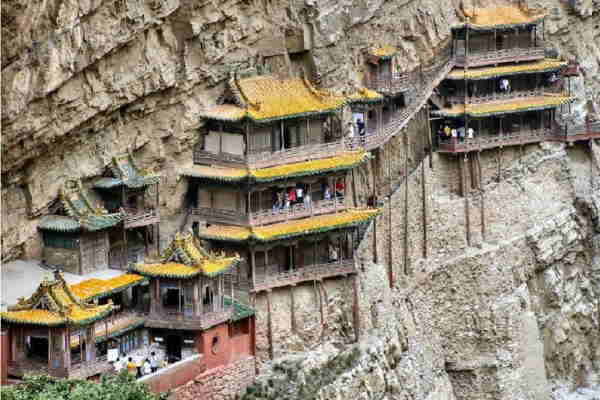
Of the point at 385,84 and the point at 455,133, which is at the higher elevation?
the point at 385,84

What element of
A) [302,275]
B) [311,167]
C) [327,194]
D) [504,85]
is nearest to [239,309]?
[302,275]

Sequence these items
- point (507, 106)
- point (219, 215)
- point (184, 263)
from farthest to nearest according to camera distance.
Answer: point (507, 106) < point (219, 215) < point (184, 263)

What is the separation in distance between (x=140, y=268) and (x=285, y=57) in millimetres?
13441

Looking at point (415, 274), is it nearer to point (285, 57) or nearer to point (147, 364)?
point (285, 57)

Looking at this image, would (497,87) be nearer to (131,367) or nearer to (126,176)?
(126,176)

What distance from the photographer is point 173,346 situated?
178 feet

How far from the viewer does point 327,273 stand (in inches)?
2331

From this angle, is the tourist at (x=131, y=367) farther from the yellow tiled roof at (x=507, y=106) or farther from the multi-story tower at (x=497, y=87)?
the yellow tiled roof at (x=507, y=106)

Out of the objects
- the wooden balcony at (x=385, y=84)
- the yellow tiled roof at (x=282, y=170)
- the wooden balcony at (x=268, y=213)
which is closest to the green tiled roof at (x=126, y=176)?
the yellow tiled roof at (x=282, y=170)

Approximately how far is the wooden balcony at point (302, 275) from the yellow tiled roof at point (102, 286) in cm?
527

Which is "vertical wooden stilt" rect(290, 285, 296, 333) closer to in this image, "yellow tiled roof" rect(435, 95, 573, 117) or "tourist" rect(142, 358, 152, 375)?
"tourist" rect(142, 358, 152, 375)

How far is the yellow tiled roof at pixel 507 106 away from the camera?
69625 mm

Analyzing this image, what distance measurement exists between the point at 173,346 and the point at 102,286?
3544 mm

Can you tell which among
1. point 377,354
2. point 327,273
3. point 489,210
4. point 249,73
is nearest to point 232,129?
point 249,73
